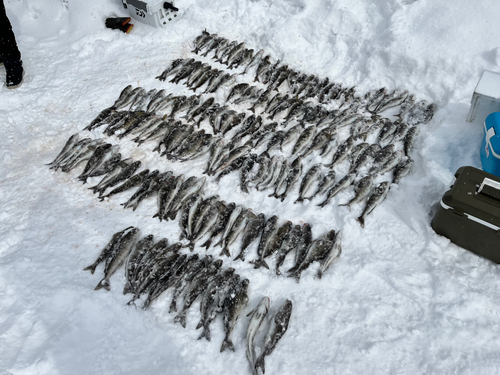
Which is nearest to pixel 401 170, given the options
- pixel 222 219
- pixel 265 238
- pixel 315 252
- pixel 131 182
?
pixel 315 252

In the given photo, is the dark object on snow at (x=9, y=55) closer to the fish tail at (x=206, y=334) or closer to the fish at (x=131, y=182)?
the fish at (x=131, y=182)

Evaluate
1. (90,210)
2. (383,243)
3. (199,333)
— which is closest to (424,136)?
(383,243)

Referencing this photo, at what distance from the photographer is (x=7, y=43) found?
624 cm

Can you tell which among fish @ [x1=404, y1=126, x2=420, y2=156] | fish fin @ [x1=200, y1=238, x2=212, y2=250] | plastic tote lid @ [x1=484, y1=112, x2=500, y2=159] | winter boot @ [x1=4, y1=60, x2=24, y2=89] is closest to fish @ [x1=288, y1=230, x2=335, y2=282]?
fish fin @ [x1=200, y1=238, x2=212, y2=250]

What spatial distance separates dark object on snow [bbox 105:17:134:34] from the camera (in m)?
7.54

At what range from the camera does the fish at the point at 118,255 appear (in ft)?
12.8

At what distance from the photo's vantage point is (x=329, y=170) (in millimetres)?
4781

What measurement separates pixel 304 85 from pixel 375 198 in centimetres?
283

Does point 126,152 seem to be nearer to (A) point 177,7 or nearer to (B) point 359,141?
(B) point 359,141

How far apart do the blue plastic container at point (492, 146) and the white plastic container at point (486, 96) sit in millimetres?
507

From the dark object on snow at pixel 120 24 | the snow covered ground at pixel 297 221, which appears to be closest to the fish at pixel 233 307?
the snow covered ground at pixel 297 221

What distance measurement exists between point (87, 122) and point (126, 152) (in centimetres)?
125

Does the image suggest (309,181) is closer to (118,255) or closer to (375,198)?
(375,198)

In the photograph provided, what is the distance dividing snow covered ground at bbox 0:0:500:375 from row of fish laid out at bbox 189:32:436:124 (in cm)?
24
